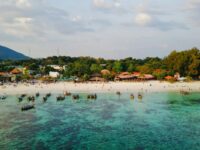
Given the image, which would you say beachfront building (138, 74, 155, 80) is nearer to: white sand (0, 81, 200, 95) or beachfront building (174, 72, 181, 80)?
beachfront building (174, 72, 181, 80)

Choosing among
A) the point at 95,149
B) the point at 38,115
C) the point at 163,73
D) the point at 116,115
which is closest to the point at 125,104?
the point at 116,115

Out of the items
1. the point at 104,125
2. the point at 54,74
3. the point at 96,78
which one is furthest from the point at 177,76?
the point at 104,125

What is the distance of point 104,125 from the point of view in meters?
32.5

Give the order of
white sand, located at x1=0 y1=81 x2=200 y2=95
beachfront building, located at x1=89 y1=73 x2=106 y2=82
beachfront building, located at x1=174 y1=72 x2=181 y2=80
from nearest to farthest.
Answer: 1. white sand, located at x1=0 y1=81 x2=200 y2=95
2. beachfront building, located at x1=174 y1=72 x2=181 y2=80
3. beachfront building, located at x1=89 y1=73 x2=106 y2=82

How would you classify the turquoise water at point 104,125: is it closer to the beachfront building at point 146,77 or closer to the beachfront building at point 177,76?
the beachfront building at point 177,76

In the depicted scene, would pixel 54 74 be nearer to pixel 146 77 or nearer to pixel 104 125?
pixel 146 77

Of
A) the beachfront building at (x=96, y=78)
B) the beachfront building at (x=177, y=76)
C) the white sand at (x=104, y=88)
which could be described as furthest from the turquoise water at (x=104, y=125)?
the beachfront building at (x=96, y=78)

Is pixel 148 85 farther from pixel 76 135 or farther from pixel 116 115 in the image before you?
pixel 76 135

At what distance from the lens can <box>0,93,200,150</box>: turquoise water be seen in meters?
25.3

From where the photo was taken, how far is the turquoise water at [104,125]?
2528 cm

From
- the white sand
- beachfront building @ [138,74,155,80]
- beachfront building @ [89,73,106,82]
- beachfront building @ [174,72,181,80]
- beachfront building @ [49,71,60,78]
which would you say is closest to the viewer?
the white sand

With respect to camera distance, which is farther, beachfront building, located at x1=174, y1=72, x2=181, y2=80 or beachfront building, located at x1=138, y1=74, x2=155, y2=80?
beachfront building, located at x1=138, y1=74, x2=155, y2=80

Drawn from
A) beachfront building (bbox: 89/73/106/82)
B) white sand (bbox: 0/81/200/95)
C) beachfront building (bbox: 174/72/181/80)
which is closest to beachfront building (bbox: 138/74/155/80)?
beachfront building (bbox: 174/72/181/80)

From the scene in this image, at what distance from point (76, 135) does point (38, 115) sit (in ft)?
39.0
